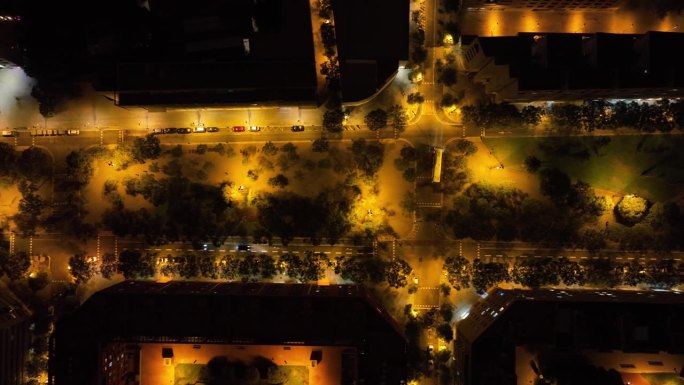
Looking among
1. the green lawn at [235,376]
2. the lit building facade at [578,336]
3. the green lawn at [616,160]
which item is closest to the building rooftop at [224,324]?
the green lawn at [235,376]

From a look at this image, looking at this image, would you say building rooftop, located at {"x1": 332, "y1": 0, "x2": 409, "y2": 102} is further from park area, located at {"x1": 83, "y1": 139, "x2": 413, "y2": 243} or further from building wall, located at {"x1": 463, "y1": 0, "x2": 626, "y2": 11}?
park area, located at {"x1": 83, "y1": 139, "x2": 413, "y2": 243}

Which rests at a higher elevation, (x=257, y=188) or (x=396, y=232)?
(x=257, y=188)

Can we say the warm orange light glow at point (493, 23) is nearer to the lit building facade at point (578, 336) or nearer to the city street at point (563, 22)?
the city street at point (563, 22)

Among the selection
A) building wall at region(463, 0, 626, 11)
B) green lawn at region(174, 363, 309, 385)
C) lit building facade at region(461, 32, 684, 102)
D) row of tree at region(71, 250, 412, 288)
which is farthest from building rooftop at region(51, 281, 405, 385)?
building wall at region(463, 0, 626, 11)

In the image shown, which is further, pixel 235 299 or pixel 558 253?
pixel 558 253

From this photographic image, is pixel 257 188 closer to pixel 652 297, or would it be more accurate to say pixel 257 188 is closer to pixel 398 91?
pixel 398 91

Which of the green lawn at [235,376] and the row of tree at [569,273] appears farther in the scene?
A: the row of tree at [569,273]

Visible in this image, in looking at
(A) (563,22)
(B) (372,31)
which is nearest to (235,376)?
→ (B) (372,31)

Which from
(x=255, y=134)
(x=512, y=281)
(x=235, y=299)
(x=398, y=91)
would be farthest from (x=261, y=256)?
(x=512, y=281)
